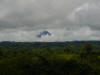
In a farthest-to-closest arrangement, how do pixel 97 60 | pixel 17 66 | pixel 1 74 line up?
1. pixel 97 60
2. pixel 17 66
3. pixel 1 74

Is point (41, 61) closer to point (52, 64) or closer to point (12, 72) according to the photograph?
point (52, 64)

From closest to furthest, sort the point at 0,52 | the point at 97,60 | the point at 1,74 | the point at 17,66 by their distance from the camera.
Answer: the point at 1,74 → the point at 17,66 → the point at 97,60 → the point at 0,52

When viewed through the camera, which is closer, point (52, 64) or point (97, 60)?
point (52, 64)

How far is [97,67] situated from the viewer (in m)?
48.6

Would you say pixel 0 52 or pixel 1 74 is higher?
pixel 0 52

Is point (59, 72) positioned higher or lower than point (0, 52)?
lower

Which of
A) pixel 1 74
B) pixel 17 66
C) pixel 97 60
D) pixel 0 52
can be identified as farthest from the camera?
pixel 0 52

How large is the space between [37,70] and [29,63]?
3.56 meters

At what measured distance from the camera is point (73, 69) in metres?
45.3

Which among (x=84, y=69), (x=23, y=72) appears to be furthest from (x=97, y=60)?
(x=23, y=72)

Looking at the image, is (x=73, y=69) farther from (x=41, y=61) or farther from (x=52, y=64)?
(x=41, y=61)

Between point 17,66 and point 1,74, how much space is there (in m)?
5.40

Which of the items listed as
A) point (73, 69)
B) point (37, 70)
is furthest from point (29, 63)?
point (73, 69)

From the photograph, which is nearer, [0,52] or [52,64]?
[52,64]
